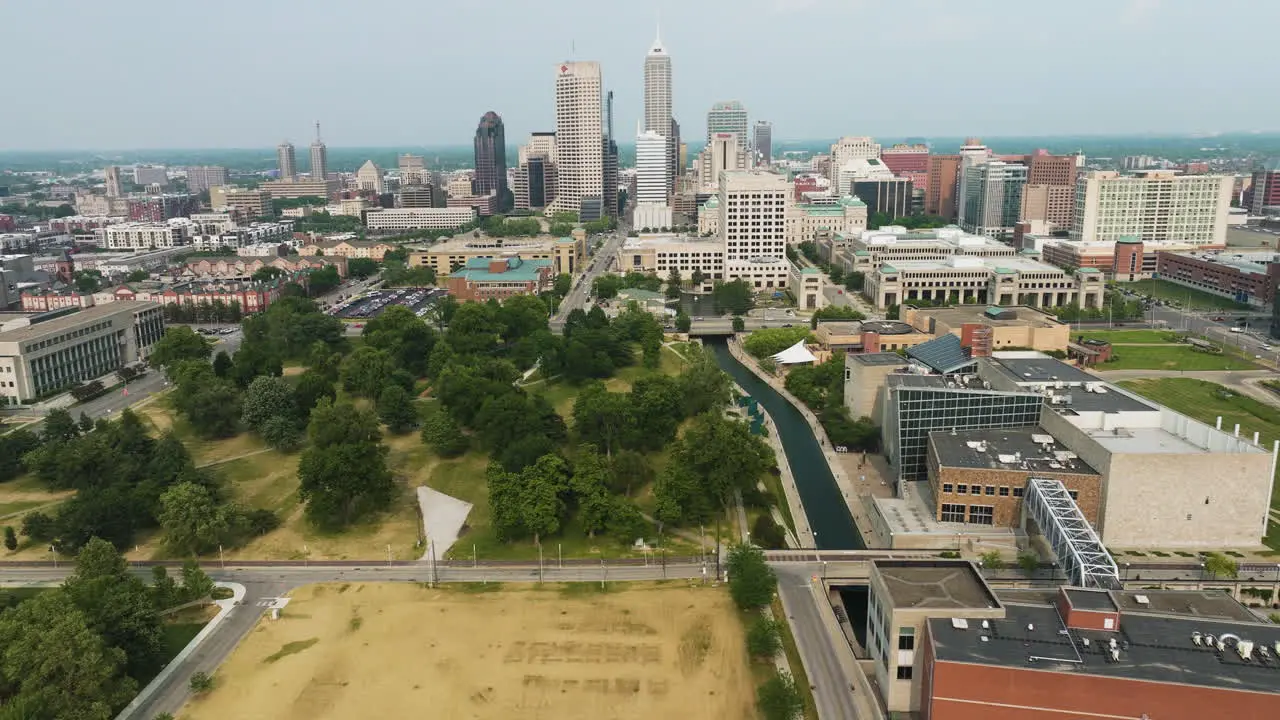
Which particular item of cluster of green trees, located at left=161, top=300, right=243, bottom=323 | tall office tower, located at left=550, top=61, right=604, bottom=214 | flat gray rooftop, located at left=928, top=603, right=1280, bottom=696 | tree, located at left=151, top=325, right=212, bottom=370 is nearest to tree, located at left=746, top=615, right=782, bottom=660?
flat gray rooftop, located at left=928, top=603, right=1280, bottom=696

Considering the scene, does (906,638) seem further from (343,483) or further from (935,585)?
(343,483)

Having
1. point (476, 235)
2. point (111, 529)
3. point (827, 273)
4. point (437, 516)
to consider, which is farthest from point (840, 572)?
point (476, 235)

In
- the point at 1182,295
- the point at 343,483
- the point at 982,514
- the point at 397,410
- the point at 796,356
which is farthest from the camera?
the point at 1182,295

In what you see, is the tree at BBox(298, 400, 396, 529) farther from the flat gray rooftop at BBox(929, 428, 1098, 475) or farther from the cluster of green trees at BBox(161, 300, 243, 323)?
the cluster of green trees at BBox(161, 300, 243, 323)

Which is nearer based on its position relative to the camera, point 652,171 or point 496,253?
point 496,253

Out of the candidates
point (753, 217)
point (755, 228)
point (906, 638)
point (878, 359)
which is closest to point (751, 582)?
point (906, 638)
